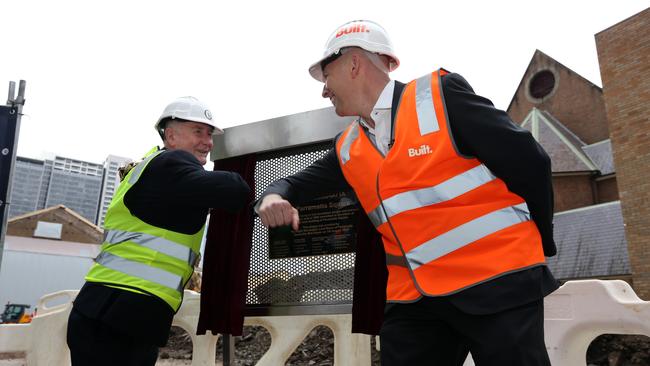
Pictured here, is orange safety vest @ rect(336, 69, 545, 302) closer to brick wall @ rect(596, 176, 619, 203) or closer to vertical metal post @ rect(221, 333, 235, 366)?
vertical metal post @ rect(221, 333, 235, 366)

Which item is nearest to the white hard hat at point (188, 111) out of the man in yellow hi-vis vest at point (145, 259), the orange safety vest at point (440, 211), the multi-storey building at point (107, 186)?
the man in yellow hi-vis vest at point (145, 259)

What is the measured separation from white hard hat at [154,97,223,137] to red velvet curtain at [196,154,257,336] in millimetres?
827

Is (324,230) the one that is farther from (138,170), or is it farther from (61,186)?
(61,186)

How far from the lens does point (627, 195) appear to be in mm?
17172

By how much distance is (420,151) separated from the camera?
168 cm

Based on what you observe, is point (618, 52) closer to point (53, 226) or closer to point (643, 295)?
point (643, 295)

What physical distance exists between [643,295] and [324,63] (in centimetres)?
1812

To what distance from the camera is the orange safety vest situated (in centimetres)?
158

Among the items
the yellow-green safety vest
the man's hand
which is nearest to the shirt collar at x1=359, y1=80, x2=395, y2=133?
the man's hand

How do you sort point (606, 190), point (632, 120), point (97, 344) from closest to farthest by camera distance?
point (97, 344), point (632, 120), point (606, 190)

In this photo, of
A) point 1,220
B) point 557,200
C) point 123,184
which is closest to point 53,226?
point 557,200

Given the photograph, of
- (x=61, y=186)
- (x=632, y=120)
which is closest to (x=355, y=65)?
(x=632, y=120)

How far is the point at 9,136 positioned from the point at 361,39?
5.20 m

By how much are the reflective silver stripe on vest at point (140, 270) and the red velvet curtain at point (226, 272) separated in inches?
34.6
